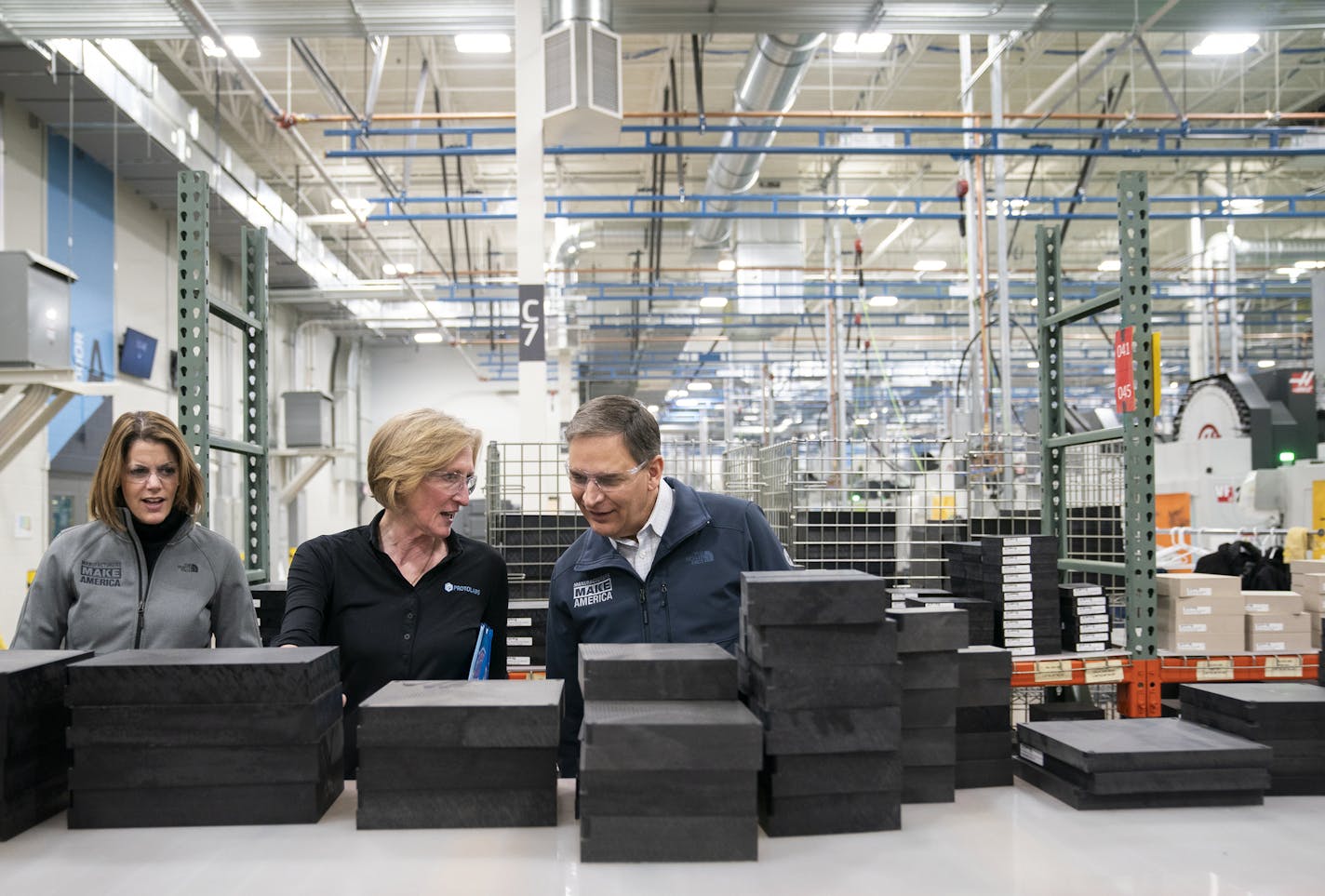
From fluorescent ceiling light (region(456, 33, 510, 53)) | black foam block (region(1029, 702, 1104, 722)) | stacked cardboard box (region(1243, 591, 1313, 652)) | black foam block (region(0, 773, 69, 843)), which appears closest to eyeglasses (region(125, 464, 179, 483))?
black foam block (region(0, 773, 69, 843))

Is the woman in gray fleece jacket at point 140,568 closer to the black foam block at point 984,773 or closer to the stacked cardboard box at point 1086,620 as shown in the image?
the black foam block at point 984,773

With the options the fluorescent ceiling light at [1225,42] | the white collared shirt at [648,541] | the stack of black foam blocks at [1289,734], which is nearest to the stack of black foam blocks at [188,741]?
the white collared shirt at [648,541]

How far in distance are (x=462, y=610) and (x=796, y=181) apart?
12.7m

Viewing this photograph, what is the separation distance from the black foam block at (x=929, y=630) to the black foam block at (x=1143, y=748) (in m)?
0.26

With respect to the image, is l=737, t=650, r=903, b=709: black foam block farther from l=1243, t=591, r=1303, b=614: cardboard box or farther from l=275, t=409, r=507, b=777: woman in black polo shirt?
l=1243, t=591, r=1303, b=614: cardboard box

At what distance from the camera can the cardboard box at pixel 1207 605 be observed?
366 cm

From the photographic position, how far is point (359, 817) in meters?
1.45

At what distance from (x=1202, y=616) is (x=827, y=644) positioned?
288 cm

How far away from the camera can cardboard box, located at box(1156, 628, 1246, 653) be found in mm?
3670

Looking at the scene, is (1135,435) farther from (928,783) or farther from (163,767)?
(163,767)

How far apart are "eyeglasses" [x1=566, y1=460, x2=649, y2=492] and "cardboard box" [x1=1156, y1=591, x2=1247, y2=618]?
100 inches

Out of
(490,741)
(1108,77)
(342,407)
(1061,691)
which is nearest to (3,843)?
(490,741)

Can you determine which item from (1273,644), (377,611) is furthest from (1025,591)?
(377,611)

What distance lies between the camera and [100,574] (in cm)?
254
